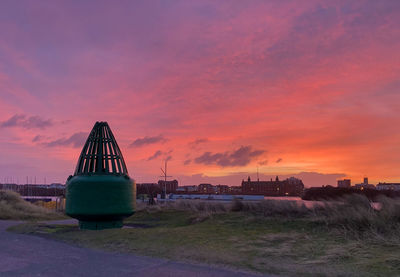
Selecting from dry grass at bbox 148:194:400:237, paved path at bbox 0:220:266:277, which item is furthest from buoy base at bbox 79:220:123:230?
paved path at bbox 0:220:266:277

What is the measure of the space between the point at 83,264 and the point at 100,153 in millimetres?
9871

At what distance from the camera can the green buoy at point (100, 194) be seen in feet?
56.3

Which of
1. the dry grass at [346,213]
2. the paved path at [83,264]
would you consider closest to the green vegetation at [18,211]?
the dry grass at [346,213]

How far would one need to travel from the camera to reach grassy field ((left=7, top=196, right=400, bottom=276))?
8.67m

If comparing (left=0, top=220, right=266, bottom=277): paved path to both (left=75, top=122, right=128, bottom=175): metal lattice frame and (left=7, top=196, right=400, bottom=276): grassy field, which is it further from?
(left=75, top=122, right=128, bottom=175): metal lattice frame

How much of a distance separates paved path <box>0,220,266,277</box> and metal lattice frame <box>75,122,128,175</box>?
6729 mm

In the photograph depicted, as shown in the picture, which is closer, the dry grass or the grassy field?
the grassy field

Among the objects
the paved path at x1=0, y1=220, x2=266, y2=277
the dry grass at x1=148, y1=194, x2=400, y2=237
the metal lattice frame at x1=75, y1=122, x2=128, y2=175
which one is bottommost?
the paved path at x1=0, y1=220, x2=266, y2=277

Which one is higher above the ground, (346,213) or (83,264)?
(346,213)

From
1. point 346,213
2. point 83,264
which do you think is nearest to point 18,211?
point 83,264

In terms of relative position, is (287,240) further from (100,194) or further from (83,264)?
(100,194)

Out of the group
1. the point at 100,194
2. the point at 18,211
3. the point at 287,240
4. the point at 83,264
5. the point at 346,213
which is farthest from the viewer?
the point at 18,211

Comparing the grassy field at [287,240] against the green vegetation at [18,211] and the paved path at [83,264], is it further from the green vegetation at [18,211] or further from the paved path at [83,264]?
the green vegetation at [18,211]

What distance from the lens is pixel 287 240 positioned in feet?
39.1
